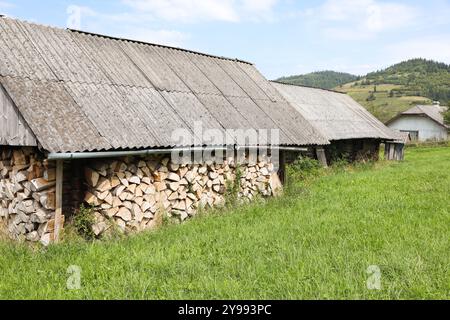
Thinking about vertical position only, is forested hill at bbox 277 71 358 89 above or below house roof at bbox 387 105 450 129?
above

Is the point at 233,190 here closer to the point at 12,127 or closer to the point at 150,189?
the point at 150,189

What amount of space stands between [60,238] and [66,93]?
2.43 m

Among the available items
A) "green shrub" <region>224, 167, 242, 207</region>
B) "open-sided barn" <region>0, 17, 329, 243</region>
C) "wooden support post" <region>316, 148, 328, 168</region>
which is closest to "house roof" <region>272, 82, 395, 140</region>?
"wooden support post" <region>316, 148, 328, 168</region>

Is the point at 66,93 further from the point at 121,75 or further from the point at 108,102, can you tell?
the point at 121,75

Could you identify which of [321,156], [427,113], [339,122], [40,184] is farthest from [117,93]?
[427,113]

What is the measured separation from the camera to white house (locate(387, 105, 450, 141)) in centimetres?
4575

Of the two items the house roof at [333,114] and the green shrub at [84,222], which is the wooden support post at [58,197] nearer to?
the green shrub at [84,222]

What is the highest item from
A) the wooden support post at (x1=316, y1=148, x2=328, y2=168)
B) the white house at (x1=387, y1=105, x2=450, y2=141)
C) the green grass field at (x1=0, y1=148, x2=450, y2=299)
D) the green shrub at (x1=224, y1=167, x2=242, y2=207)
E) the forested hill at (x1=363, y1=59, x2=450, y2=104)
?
the forested hill at (x1=363, y1=59, x2=450, y2=104)

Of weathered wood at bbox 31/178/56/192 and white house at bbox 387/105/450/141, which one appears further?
white house at bbox 387/105/450/141

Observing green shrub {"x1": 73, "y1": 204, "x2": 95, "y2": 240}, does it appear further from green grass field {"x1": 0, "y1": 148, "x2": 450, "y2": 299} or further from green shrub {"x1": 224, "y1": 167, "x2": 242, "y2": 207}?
green shrub {"x1": 224, "y1": 167, "x2": 242, "y2": 207}

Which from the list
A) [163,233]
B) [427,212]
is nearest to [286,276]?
[163,233]

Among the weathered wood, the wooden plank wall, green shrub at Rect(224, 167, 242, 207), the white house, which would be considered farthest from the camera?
the white house

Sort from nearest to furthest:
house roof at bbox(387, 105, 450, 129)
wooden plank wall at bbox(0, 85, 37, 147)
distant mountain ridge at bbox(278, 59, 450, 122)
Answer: wooden plank wall at bbox(0, 85, 37, 147), house roof at bbox(387, 105, 450, 129), distant mountain ridge at bbox(278, 59, 450, 122)

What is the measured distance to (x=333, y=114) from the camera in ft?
66.7
